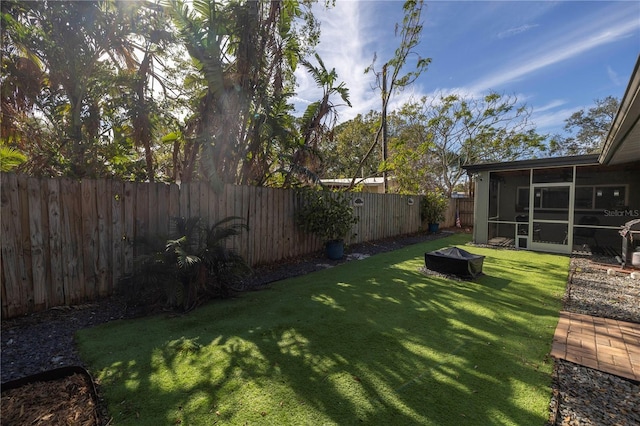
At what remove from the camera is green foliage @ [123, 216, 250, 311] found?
13.0ft

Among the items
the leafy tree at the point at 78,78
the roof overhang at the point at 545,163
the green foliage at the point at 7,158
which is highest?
the leafy tree at the point at 78,78

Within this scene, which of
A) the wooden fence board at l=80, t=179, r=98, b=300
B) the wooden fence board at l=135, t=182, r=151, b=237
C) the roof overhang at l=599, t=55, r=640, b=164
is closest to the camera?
the roof overhang at l=599, t=55, r=640, b=164

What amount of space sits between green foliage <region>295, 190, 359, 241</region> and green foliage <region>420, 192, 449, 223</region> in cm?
661

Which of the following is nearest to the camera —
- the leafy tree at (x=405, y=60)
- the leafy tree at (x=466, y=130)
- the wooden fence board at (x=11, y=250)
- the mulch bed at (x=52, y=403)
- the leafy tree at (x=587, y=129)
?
the mulch bed at (x=52, y=403)

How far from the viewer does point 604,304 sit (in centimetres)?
440

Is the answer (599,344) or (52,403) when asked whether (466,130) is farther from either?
(52,403)

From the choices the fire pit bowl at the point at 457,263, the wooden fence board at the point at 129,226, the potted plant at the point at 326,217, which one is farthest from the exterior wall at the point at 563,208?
the wooden fence board at the point at 129,226

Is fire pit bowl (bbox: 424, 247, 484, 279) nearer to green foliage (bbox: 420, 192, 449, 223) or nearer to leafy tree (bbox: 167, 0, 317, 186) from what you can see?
leafy tree (bbox: 167, 0, 317, 186)

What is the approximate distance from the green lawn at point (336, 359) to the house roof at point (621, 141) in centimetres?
280

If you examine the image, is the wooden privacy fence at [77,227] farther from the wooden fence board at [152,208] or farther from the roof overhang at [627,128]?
the roof overhang at [627,128]

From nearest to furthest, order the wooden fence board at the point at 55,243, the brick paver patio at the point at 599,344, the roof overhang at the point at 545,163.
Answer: the brick paver patio at the point at 599,344 → the wooden fence board at the point at 55,243 → the roof overhang at the point at 545,163

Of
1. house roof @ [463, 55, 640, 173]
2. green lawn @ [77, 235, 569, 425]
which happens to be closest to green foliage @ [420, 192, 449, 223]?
house roof @ [463, 55, 640, 173]

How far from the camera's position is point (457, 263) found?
5.68 m

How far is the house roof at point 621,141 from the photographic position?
3.10 m
